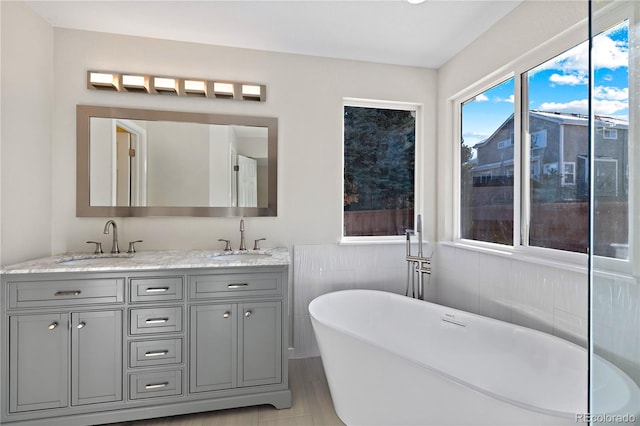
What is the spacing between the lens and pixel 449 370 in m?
1.89

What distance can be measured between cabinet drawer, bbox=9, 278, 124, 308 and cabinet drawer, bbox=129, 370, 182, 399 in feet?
1.57

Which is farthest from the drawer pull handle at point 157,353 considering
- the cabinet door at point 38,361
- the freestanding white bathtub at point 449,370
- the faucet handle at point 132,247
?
the freestanding white bathtub at point 449,370

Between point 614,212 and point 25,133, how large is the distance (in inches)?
115

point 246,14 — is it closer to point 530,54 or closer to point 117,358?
point 530,54

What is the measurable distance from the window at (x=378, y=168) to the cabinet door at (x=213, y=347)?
1.26 m

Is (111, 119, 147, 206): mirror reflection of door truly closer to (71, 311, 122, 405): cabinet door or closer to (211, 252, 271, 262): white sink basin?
(211, 252, 271, 262): white sink basin

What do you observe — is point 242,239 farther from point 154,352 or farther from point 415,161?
point 415,161

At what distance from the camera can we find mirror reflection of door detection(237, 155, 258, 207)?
241 cm

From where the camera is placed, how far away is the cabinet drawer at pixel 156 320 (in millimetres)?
1736

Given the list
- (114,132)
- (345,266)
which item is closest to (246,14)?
(114,132)

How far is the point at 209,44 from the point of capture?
235 cm

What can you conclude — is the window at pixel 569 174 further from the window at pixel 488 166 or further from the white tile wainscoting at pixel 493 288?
the white tile wainscoting at pixel 493 288

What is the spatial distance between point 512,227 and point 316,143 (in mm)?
1605

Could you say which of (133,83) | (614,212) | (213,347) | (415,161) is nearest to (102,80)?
(133,83)
